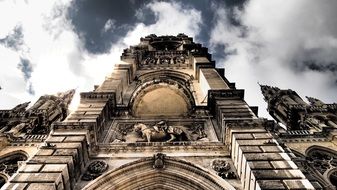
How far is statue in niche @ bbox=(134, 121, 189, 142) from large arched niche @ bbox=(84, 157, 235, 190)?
1537mm

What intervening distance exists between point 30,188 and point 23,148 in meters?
8.60

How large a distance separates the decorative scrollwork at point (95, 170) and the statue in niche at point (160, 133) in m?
1.97

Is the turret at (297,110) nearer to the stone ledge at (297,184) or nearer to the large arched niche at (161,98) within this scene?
the large arched niche at (161,98)

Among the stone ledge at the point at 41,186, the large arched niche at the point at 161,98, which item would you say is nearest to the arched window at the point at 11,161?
the large arched niche at the point at 161,98

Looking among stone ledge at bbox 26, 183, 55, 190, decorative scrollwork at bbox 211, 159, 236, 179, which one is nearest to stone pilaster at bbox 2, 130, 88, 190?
stone ledge at bbox 26, 183, 55, 190

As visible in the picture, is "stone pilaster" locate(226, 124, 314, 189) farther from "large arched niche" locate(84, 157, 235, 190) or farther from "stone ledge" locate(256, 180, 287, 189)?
"large arched niche" locate(84, 157, 235, 190)

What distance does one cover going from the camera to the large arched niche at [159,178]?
9109 mm

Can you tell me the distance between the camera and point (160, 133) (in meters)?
11.7

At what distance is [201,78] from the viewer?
57.0 feet

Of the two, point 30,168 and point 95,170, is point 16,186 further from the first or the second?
point 95,170

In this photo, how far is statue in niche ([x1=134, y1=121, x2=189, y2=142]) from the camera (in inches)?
451

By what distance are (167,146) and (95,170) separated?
7.86 ft

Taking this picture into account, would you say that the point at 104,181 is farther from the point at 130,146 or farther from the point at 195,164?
the point at 195,164

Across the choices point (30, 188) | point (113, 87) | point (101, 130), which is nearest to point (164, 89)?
point (113, 87)
